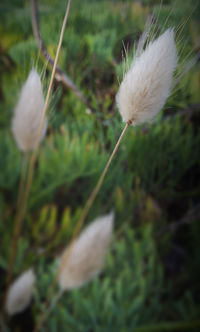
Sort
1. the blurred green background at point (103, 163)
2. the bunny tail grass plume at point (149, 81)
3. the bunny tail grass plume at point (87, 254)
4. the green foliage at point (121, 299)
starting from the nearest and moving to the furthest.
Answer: the bunny tail grass plume at point (149, 81), the blurred green background at point (103, 163), the bunny tail grass plume at point (87, 254), the green foliage at point (121, 299)

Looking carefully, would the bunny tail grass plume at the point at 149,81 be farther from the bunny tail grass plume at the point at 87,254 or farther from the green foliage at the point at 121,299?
the green foliage at the point at 121,299

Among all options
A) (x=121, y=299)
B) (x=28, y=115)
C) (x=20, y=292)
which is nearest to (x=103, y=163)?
(x=28, y=115)

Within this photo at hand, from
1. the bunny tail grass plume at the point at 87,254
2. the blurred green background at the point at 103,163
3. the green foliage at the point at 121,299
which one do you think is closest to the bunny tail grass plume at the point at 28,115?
the blurred green background at the point at 103,163

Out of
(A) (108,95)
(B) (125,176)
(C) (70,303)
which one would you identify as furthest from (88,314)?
(A) (108,95)

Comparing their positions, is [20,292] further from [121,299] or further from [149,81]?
[149,81]

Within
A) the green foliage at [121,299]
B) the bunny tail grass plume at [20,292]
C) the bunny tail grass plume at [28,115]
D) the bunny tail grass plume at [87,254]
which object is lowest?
the green foliage at [121,299]
